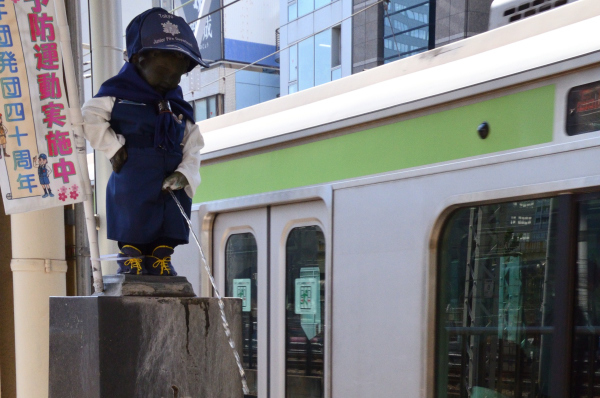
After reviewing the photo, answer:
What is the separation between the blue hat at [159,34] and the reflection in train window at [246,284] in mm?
2398

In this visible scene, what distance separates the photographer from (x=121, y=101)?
10.9 ft

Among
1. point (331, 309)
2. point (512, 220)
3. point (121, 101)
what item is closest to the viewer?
point (121, 101)

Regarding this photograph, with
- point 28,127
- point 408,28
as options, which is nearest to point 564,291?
point 28,127

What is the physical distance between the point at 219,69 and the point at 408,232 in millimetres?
25575

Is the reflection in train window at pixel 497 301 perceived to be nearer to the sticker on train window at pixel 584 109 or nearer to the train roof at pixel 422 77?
the sticker on train window at pixel 584 109

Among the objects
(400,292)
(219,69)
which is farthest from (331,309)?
(219,69)

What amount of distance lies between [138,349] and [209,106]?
26321 millimetres

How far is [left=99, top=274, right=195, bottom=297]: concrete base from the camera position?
316 cm

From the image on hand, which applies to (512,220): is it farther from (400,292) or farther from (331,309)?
(331,309)

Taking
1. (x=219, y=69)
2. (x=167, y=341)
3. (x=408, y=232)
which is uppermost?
(x=219, y=69)

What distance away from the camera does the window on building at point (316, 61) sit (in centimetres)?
2338

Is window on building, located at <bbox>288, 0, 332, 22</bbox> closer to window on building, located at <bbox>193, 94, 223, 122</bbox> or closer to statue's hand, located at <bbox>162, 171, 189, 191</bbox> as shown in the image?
window on building, located at <bbox>193, 94, 223, 122</bbox>

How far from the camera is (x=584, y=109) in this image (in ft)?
11.7

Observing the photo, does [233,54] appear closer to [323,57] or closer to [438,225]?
[323,57]
